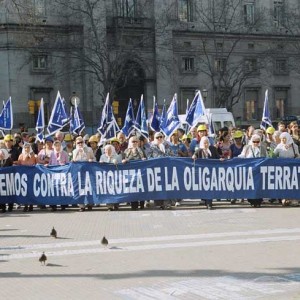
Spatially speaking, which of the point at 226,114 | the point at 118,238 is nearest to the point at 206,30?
the point at 226,114

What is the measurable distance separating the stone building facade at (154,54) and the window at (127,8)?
0.29ft

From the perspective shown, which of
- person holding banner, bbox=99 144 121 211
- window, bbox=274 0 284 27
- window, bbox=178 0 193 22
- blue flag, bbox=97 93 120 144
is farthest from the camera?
window, bbox=274 0 284 27

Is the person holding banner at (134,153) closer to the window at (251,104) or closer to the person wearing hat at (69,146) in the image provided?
the person wearing hat at (69,146)

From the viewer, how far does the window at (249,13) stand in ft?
186

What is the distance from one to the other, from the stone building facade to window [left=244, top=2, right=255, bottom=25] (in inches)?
3.6

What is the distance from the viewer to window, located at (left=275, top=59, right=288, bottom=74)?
57953 millimetres

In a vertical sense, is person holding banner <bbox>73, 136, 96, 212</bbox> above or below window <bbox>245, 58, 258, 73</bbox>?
below

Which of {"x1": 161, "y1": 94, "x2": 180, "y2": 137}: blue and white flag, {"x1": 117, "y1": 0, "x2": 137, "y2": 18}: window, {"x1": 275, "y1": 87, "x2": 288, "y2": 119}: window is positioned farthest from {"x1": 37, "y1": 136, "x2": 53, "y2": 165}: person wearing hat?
{"x1": 275, "y1": 87, "x2": 288, "y2": 119}: window

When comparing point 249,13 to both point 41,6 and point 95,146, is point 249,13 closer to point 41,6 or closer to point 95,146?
point 41,6

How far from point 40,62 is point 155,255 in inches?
1611

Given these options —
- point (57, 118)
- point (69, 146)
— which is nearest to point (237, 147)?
point (69, 146)

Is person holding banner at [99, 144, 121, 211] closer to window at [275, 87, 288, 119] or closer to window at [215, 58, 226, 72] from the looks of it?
window at [215, 58, 226, 72]

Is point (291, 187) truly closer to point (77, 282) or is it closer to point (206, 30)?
point (77, 282)

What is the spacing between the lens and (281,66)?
58.2 meters
